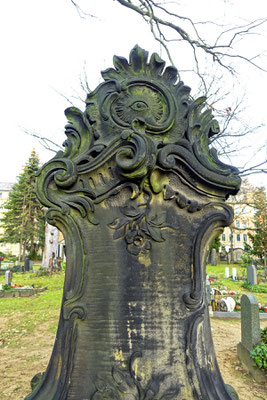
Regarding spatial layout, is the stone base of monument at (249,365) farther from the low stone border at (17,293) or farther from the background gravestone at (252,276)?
the background gravestone at (252,276)

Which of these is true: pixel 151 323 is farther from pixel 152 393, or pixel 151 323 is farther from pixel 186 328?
pixel 152 393

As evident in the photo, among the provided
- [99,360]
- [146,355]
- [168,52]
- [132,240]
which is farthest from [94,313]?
[168,52]

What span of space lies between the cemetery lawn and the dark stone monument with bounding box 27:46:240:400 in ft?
8.45

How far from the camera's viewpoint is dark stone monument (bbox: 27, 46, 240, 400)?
201cm

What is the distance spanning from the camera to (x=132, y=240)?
218 cm

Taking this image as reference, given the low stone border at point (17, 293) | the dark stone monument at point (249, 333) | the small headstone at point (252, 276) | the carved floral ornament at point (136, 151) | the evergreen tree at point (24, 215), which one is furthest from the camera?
the evergreen tree at point (24, 215)

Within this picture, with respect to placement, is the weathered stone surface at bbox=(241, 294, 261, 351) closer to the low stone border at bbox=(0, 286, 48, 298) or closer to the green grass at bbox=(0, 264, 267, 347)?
the green grass at bbox=(0, 264, 267, 347)

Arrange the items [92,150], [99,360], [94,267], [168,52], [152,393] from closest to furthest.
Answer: [152,393] < [99,360] < [94,267] < [92,150] < [168,52]

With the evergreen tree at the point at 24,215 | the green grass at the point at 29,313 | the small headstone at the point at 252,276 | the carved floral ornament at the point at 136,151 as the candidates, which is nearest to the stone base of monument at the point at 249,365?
the carved floral ornament at the point at 136,151

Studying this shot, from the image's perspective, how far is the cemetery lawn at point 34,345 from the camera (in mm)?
4207

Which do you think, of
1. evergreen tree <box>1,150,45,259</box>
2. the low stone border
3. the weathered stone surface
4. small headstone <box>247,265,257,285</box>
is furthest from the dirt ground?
evergreen tree <box>1,150,45,259</box>

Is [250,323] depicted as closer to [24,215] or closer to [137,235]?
[137,235]

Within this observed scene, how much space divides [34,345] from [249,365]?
179 inches

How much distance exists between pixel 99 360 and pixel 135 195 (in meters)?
1.30
